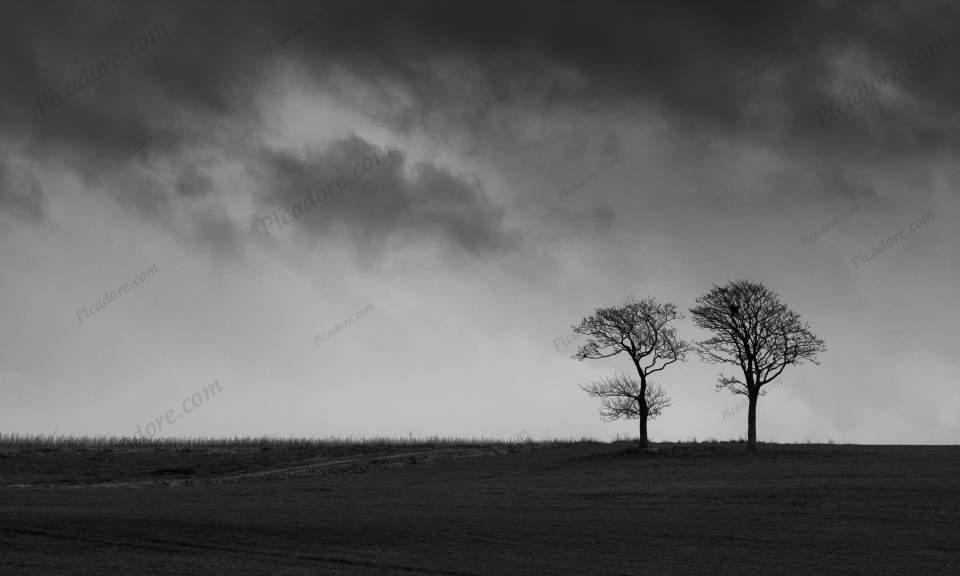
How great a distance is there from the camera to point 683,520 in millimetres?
28281

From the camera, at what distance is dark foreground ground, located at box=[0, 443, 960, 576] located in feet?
69.7

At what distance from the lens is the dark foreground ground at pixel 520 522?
69.7ft

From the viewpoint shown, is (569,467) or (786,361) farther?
(786,361)

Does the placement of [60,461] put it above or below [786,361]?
below

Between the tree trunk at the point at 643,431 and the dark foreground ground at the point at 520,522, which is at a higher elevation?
the tree trunk at the point at 643,431

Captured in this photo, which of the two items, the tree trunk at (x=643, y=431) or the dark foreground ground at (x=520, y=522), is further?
the tree trunk at (x=643, y=431)

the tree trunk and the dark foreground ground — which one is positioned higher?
the tree trunk

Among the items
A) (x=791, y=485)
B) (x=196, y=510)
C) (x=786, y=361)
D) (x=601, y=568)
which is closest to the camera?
(x=601, y=568)

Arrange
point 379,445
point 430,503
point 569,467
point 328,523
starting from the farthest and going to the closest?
point 379,445 → point 569,467 → point 430,503 → point 328,523

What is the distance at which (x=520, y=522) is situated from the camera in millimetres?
28359

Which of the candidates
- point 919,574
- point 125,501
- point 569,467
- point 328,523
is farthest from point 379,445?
point 919,574

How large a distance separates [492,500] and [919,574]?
61.1 ft

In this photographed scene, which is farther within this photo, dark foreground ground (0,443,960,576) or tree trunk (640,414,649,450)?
tree trunk (640,414,649,450)

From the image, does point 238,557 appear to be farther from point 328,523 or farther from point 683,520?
point 683,520
